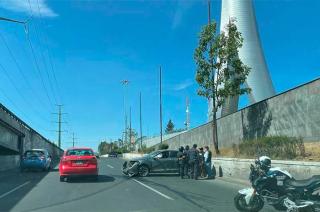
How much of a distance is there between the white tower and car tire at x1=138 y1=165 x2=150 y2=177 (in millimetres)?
27096

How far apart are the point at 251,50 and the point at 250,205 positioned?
45497mm

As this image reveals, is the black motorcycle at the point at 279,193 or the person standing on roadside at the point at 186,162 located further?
the person standing on roadside at the point at 186,162

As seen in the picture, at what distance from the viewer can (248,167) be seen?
2372 cm

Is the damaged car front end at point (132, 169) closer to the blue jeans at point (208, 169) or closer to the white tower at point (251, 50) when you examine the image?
the blue jeans at point (208, 169)

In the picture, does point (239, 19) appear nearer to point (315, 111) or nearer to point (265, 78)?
point (265, 78)

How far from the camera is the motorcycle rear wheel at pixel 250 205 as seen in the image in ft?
43.5

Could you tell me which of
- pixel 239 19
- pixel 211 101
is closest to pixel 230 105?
pixel 239 19

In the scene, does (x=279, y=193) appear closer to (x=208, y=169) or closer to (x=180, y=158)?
(x=208, y=169)

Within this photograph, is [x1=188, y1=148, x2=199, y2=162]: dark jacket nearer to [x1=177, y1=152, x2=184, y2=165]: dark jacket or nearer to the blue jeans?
[x1=177, y1=152, x2=184, y2=165]: dark jacket

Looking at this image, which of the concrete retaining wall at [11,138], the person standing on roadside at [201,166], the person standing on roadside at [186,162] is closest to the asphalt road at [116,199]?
the person standing on roadside at [201,166]

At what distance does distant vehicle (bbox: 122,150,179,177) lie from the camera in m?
30.0

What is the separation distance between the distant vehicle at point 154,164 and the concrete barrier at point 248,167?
2.58m

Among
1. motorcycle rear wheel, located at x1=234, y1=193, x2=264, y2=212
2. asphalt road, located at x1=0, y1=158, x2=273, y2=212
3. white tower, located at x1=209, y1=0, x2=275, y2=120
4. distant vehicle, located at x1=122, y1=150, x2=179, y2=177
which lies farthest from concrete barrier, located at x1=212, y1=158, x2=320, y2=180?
white tower, located at x1=209, y1=0, x2=275, y2=120

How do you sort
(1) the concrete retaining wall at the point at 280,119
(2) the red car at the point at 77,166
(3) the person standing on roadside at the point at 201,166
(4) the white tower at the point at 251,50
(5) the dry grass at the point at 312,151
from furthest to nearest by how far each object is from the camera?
(4) the white tower at the point at 251,50 < (3) the person standing on roadside at the point at 201,166 < (1) the concrete retaining wall at the point at 280,119 < (2) the red car at the point at 77,166 < (5) the dry grass at the point at 312,151
